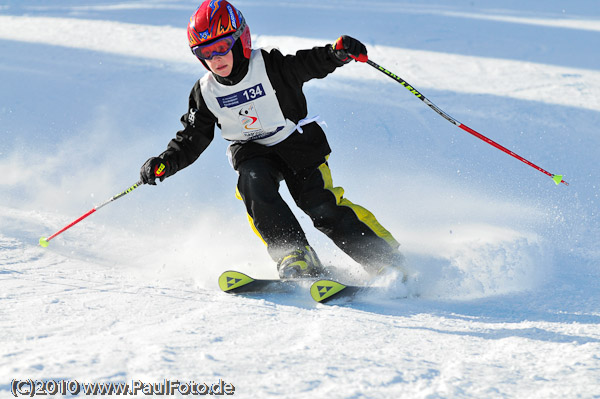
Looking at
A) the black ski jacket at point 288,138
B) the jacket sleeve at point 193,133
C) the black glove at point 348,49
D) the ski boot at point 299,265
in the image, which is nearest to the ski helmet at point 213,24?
the black ski jacket at point 288,138

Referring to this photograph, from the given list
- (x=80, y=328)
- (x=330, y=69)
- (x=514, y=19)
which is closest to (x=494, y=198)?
(x=330, y=69)

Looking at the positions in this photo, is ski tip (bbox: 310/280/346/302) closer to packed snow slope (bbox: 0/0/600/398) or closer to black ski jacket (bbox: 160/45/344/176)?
packed snow slope (bbox: 0/0/600/398)

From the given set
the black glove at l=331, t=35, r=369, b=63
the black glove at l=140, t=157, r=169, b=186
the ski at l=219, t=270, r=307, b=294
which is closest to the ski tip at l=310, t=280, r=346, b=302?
the ski at l=219, t=270, r=307, b=294

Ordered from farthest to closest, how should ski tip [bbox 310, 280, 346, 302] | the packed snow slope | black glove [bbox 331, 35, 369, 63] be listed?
black glove [bbox 331, 35, 369, 63]
ski tip [bbox 310, 280, 346, 302]
the packed snow slope

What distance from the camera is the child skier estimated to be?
Result: 3.40 m

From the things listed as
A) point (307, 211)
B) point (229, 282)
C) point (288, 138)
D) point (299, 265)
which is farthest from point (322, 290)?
point (288, 138)

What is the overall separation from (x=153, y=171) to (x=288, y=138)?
2.64 feet

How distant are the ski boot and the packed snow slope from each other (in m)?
0.29

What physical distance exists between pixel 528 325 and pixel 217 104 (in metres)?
2.03

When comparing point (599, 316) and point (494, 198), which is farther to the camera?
point (494, 198)

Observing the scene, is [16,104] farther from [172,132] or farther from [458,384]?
[458,384]

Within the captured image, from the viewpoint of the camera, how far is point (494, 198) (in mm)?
5016

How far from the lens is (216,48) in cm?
337

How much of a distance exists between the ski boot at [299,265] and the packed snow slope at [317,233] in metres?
0.29
